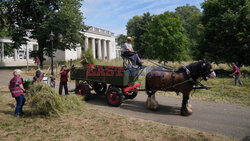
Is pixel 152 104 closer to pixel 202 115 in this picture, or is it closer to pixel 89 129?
pixel 202 115

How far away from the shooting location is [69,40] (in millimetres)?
24125

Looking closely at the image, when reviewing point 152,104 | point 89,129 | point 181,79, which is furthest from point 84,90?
point 181,79

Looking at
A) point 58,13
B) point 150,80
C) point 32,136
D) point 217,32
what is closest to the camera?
point 32,136

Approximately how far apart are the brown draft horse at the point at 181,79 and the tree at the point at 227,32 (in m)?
14.2

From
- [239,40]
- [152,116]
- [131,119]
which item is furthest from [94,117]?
[239,40]

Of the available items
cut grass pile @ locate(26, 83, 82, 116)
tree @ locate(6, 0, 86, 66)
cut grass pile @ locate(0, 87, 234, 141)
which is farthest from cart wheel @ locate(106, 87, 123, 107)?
tree @ locate(6, 0, 86, 66)

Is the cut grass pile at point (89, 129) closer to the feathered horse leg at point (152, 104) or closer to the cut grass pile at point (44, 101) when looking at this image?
the cut grass pile at point (44, 101)

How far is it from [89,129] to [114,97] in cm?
284

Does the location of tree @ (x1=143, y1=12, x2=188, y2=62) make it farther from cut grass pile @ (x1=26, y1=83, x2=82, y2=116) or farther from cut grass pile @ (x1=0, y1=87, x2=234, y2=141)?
cut grass pile @ (x1=26, y1=83, x2=82, y2=116)

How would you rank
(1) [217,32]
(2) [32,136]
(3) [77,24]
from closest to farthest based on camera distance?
1. (2) [32,136]
2. (1) [217,32]
3. (3) [77,24]

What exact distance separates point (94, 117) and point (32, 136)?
199 cm

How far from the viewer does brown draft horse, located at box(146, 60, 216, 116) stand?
6508 millimetres

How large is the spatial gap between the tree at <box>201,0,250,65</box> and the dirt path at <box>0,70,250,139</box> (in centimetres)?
1293

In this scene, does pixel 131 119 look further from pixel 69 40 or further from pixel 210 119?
pixel 69 40
